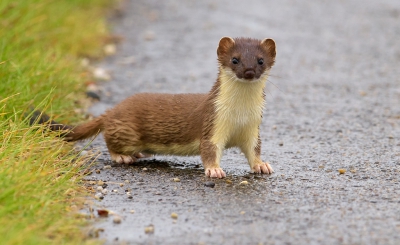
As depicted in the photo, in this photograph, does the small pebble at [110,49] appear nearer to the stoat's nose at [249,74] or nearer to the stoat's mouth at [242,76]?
the stoat's mouth at [242,76]

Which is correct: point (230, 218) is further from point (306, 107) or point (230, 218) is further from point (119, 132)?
point (306, 107)

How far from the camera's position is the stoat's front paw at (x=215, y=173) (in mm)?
5723

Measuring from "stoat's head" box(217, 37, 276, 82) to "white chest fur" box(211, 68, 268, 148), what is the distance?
0.06 metres

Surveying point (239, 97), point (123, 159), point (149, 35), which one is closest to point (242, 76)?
point (239, 97)

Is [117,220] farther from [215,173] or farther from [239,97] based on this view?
[239,97]

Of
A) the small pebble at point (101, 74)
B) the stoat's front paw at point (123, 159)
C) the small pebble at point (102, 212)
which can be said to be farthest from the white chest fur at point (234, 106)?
the small pebble at point (101, 74)

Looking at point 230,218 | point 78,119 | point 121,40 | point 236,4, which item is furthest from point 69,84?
point 236,4

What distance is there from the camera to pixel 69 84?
7645 millimetres

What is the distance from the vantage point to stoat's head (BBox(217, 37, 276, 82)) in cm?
568

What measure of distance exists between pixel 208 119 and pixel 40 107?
172 centimetres

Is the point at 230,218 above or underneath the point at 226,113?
underneath

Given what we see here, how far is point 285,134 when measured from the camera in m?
7.36

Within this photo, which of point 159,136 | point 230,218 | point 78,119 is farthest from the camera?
point 78,119

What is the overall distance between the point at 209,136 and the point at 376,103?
3.35m
